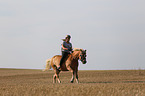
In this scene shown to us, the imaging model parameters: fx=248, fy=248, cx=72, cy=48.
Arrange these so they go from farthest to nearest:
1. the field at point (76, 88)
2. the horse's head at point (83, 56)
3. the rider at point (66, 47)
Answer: the rider at point (66, 47)
the horse's head at point (83, 56)
the field at point (76, 88)

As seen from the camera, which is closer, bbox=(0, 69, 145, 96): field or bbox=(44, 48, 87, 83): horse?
bbox=(0, 69, 145, 96): field

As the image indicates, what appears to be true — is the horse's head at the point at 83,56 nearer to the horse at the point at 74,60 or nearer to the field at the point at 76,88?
the horse at the point at 74,60

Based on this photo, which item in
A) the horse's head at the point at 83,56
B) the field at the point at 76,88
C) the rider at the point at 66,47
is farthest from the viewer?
the rider at the point at 66,47

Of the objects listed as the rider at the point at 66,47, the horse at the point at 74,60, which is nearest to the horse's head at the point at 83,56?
the horse at the point at 74,60

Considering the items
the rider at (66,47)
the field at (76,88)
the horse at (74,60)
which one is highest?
the rider at (66,47)

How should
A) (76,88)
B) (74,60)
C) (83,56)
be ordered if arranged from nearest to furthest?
1. (76,88)
2. (83,56)
3. (74,60)

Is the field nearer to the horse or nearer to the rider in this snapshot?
the horse

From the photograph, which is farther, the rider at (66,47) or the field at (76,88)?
the rider at (66,47)

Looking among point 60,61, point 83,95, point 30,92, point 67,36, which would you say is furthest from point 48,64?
point 83,95

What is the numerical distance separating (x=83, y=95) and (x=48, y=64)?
9063 mm

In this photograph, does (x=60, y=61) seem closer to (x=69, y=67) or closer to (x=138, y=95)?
(x=69, y=67)

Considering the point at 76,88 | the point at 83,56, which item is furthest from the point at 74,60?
the point at 76,88

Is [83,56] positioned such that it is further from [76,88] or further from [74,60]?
[76,88]

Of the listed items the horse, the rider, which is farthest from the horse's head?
the rider
